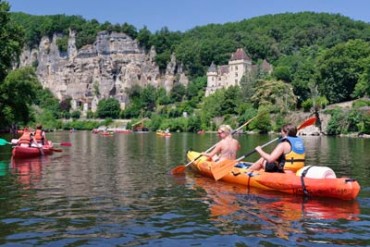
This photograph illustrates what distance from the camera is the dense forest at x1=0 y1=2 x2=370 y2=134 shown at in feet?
220

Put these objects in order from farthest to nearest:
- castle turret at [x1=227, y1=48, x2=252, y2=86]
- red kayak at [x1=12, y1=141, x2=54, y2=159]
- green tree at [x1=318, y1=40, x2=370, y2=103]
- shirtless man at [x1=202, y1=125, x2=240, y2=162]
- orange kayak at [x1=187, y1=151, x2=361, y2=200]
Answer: castle turret at [x1=227, y1=48, x2=252, y2=86]
green tree at [x1=318, y1=40, x2=370, y2=103]
red kayak at [x1=12, y1=141, x2=54, y2=159]
shirtless man at [x1=202, y1=125, x2=240, y2=162]
orange kayak at [x1=187, y1=151, x2=361, y2=200]

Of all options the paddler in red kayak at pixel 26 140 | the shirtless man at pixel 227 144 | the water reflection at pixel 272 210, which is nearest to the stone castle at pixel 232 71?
the paddler in red kayak at pixel 26 140

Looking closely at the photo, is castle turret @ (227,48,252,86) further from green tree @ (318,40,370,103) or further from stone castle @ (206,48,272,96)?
green tree @ (318,40,370,103)

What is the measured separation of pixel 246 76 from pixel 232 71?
79.6 ft

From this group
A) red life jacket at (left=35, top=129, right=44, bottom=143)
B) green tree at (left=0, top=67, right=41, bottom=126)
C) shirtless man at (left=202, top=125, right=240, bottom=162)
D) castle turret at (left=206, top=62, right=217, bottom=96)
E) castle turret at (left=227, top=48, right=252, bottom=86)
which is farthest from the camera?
castle turret at (left=206, top=62, right=217, bottom=96)

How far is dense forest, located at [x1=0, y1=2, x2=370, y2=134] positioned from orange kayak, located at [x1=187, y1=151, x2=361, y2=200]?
23.8 m

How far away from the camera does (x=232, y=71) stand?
122812mm

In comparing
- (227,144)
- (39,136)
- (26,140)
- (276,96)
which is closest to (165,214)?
(227,144)

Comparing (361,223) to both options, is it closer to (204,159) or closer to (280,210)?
(280,210)

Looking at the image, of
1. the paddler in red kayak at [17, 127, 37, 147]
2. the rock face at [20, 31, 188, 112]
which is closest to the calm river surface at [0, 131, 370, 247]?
the paddler in red kayak at [17, 127, 37, 147]

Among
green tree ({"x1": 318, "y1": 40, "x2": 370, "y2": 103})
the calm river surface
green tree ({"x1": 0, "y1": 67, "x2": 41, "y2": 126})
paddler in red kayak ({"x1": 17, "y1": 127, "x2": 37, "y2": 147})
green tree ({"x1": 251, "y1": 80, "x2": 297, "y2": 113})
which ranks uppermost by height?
green tree ({"x1": 318, "y1": 40, "x2": 370, "y2": 103})

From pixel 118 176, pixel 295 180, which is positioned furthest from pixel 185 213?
pixel 118 176

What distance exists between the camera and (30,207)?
11266 millimetres

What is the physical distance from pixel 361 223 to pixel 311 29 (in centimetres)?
14576
